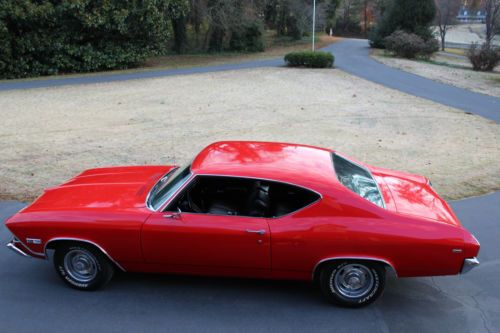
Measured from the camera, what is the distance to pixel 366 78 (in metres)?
22.6

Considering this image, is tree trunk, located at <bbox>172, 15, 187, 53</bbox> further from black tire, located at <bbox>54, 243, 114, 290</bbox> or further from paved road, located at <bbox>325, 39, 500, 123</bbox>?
black tire, located at <bbox>54, 243, 114, 290</bbox>

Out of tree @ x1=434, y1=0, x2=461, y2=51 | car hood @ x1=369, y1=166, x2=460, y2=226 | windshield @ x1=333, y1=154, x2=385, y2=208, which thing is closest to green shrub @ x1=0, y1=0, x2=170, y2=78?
windshield @ x1=333, y1=154, x2=385, y2=208

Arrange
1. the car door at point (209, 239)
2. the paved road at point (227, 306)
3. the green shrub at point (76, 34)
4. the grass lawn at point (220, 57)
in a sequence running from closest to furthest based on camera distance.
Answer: the paved road at point (227, 306) < the car door at point (209, 239) < the green shrub at point (76, 34) < the grass lawn at point (220, 57)

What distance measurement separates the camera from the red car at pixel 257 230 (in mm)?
4199

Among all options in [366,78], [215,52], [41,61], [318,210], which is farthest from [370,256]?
[215,52]

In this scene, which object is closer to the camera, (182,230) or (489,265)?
(182,230)

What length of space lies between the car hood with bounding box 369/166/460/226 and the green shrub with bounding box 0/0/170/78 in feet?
76.9

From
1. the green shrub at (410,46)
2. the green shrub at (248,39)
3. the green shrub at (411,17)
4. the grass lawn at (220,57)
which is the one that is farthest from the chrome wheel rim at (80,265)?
the green shrub at (411,17)

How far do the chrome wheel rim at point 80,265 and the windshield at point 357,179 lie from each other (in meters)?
2.46

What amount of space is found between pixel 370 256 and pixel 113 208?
2.37 m

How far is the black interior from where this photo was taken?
174 inches

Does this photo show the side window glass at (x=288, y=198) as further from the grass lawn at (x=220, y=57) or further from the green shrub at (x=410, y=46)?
the green shrub at (x=410, y=46)

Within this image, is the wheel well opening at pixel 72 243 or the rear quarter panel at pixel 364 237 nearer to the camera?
the rear quarter panel at pixel 364 237

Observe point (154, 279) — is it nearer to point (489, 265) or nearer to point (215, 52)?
point (489, 265)
